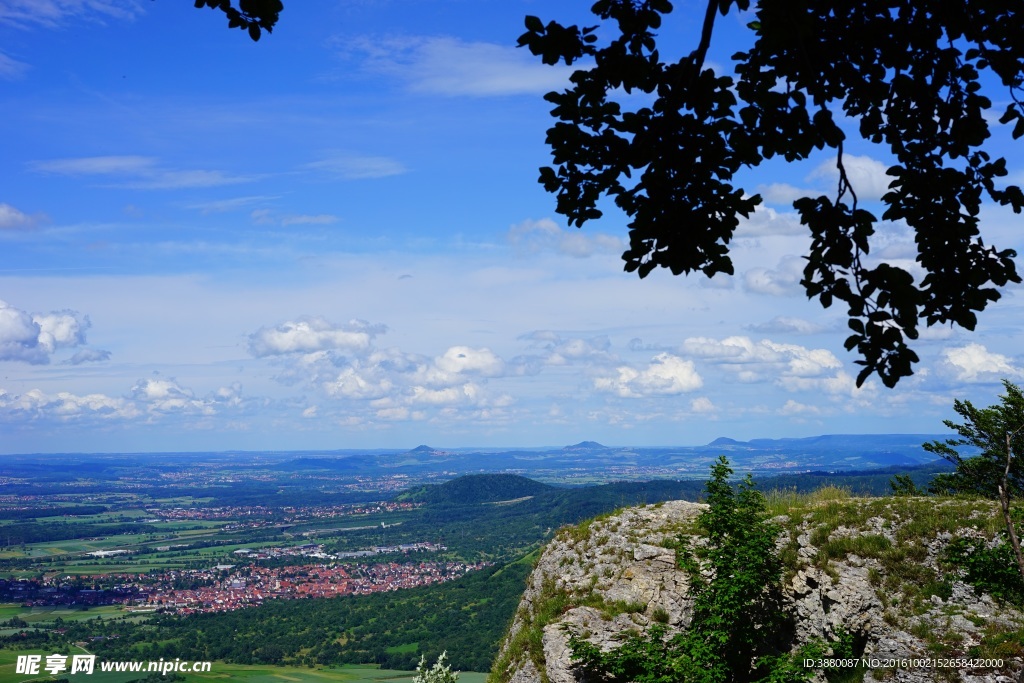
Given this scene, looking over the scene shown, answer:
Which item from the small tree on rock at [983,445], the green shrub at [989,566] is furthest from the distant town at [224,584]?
the green shrub at [989,566]

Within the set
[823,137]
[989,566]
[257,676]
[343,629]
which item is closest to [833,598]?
[989,566]

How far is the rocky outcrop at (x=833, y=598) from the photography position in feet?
45.6

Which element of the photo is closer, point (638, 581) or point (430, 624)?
point (638, 581)

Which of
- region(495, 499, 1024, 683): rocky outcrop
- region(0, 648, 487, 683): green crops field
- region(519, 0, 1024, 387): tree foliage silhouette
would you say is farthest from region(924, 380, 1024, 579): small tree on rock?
region(0, 648, 487, 683): green crops field

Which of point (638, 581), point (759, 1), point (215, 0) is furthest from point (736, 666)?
point (215, 0)

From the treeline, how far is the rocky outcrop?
7575 centimetres

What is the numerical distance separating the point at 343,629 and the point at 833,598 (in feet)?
407

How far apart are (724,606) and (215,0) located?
1420cm

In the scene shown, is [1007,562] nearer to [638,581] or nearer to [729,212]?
[638,581]

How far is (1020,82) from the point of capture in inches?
229

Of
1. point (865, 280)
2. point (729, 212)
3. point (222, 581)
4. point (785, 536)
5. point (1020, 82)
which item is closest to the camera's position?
point (865, 280)

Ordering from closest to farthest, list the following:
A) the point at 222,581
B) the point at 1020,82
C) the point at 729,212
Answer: the point at 729,212 < the point at 1020,82 < the point at 222,581

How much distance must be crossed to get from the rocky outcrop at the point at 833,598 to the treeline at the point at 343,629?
249 feet

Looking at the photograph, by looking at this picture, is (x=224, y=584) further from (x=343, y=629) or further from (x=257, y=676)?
(x=257, y=676)
